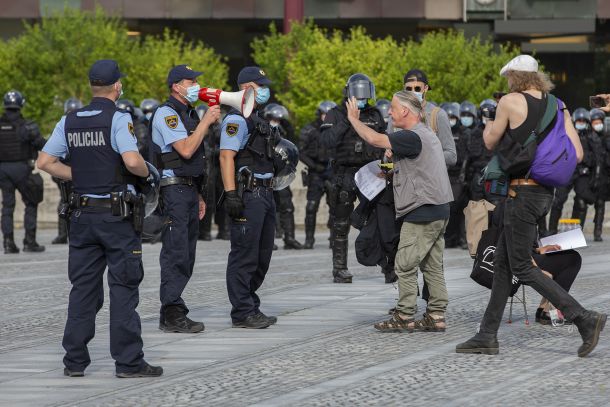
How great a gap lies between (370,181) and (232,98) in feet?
5.48

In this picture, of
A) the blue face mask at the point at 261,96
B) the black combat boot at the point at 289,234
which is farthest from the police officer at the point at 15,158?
the blue face mask at the point at 261,96

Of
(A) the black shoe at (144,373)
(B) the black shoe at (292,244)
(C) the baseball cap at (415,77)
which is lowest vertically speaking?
(B) the black shoe at (292,244)

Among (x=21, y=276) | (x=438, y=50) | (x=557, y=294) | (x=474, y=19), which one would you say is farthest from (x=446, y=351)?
(x=474, y=19)

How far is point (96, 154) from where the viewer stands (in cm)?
827

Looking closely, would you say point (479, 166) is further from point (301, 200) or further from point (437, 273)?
point (437, 273)

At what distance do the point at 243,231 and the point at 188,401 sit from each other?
3028 millimetres

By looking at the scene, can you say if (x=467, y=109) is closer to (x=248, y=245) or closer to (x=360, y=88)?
(x=360, y=88)

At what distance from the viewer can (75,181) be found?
27.4ft

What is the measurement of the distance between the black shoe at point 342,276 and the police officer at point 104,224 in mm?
5603

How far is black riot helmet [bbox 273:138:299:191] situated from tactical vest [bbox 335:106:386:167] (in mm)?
2196

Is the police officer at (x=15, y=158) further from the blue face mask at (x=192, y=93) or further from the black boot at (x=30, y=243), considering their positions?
the blue face mask at (x=192, y=93)

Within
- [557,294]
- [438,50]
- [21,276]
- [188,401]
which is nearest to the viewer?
[188,401]

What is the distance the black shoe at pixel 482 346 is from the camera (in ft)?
30.0

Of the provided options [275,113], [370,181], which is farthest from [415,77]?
[275,113]
